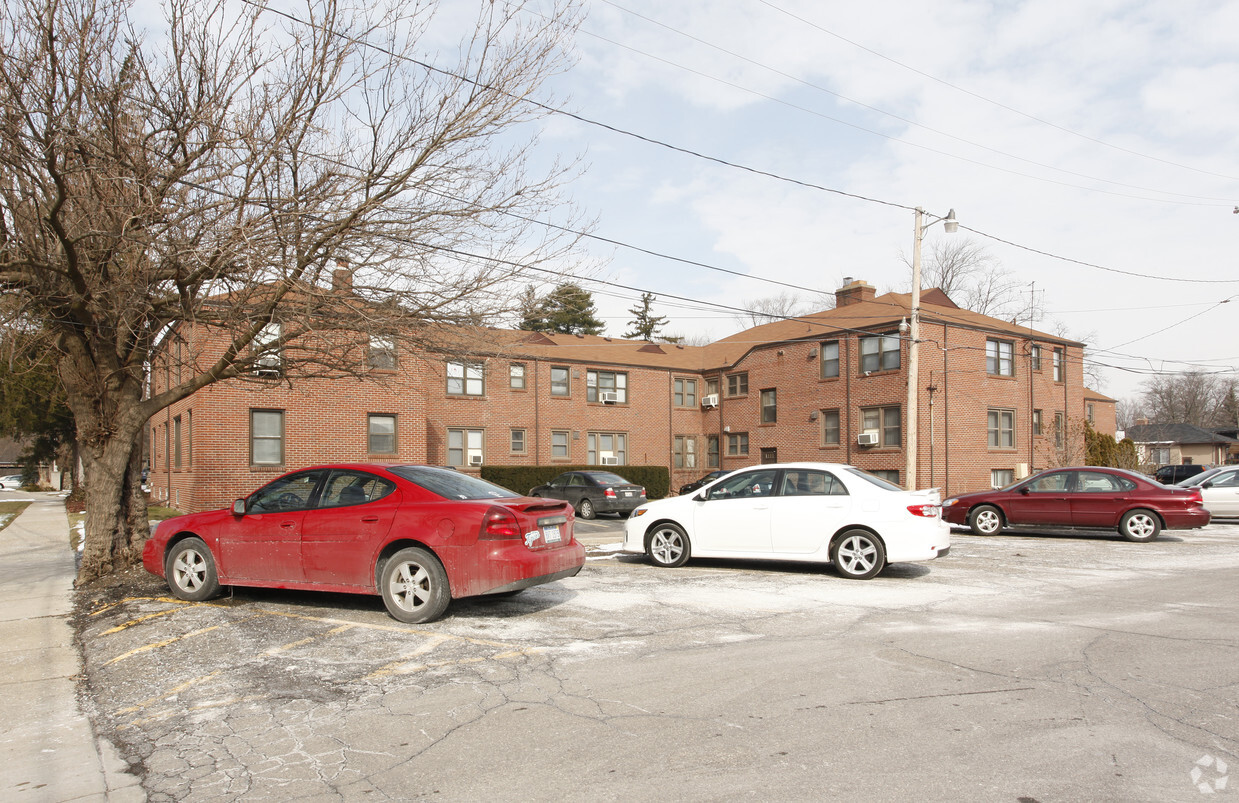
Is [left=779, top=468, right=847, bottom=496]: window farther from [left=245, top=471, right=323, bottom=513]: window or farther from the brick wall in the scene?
the brick wall

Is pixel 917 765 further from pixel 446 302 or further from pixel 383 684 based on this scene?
pixel 446 302

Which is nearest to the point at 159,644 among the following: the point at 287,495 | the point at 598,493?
the point at 287,495

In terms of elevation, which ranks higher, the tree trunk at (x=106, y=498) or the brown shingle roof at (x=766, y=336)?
the brown shingle roof at (x=766, y=336)

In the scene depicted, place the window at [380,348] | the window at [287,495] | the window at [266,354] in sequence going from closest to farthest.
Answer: the window at [287,495]
the window at [266,354]
the window at [380,348]

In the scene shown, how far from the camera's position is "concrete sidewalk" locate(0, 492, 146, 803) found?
4.27 m

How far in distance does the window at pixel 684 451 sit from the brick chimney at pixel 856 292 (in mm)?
9459

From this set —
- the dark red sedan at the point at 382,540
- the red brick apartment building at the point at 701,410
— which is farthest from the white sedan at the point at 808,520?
the red brick apartment building at the point at 701,410

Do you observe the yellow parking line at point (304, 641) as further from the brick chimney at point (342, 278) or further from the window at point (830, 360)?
the window at point (830, 360)

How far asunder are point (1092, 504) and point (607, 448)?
22971 millimetres

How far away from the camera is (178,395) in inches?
411

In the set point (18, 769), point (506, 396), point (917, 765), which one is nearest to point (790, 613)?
point (917, 765)

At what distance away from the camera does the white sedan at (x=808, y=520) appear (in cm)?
1065

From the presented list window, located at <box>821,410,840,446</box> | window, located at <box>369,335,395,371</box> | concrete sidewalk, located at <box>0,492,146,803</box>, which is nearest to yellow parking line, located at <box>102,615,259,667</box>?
concrete sidewalk, located at <box>0,492,146,803</box>

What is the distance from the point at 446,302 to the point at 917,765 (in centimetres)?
725
